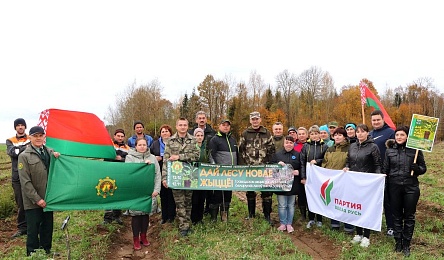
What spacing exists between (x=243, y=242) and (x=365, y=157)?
2907mm

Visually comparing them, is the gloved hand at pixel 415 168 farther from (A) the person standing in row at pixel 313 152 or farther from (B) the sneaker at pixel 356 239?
(A) the person standing in row at pixel 313 152

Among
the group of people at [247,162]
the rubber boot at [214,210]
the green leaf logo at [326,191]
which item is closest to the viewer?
the group of people at [247,162]

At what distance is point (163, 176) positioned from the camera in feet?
22.4

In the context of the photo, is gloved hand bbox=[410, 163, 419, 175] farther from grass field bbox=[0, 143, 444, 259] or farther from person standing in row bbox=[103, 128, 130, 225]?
person standing in row bbox=[103, 128, 130, 225]

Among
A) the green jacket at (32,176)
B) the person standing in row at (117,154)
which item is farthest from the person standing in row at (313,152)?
the green jacket at (32,176)

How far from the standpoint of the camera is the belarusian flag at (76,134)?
251 inches

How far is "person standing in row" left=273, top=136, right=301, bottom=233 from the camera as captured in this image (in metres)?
7.22

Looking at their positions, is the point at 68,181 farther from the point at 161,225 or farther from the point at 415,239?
the point at 415,239

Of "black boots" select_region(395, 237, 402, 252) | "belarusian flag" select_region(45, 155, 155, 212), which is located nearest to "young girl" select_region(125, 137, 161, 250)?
"belarusian flag" select_region(45, 155, 155, 212)

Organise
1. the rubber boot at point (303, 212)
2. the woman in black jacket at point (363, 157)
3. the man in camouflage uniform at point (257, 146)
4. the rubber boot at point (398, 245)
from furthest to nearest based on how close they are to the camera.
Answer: the rubber boot at point (303, 212), the man in camouflage uniform at point (257, 146), the woman in black jacket at point (363, 157), the rubber boot at point (398, 245)

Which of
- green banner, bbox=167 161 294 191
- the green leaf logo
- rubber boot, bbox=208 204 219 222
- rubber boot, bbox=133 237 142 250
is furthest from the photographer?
rubber boot, bbox=208 204 219 222

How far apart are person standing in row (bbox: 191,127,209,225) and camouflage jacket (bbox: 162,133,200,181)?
287mm

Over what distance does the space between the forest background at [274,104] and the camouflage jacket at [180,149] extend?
108ft

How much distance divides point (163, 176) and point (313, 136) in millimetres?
3529
